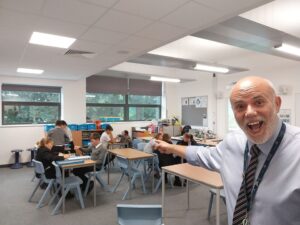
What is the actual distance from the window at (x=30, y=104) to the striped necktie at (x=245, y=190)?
7533 mm

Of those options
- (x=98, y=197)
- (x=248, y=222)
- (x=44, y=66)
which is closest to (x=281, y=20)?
(x=248, y=222)

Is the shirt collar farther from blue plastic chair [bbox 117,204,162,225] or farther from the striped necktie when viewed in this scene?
blue plastic chair [bbox 117,204,162,225]

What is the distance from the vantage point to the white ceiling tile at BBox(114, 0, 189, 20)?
231cm

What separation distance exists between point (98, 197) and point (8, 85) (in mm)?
4793

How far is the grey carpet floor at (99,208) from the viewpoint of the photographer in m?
3.38

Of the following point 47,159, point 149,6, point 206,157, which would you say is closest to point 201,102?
point 47,159

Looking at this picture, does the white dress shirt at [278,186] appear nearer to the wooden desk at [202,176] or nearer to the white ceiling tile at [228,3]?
the wooden desk at [202,176]

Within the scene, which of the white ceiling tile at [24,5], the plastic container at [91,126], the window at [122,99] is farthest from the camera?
the window at [122,99]

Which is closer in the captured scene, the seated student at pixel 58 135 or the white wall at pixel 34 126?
the seated student at pixel 58 135

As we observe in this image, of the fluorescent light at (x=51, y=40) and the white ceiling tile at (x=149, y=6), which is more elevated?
the white ceiling tile at (x=149, y=6)

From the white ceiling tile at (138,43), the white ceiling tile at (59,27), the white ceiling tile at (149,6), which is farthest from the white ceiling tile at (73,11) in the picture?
the white ceiling tile at (138,43)

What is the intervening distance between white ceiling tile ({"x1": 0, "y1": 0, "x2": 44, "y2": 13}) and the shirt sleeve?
2.10 meters

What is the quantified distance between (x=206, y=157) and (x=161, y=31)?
2340 millimetres

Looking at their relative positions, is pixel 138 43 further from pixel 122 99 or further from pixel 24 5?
→ pixel 122 99
